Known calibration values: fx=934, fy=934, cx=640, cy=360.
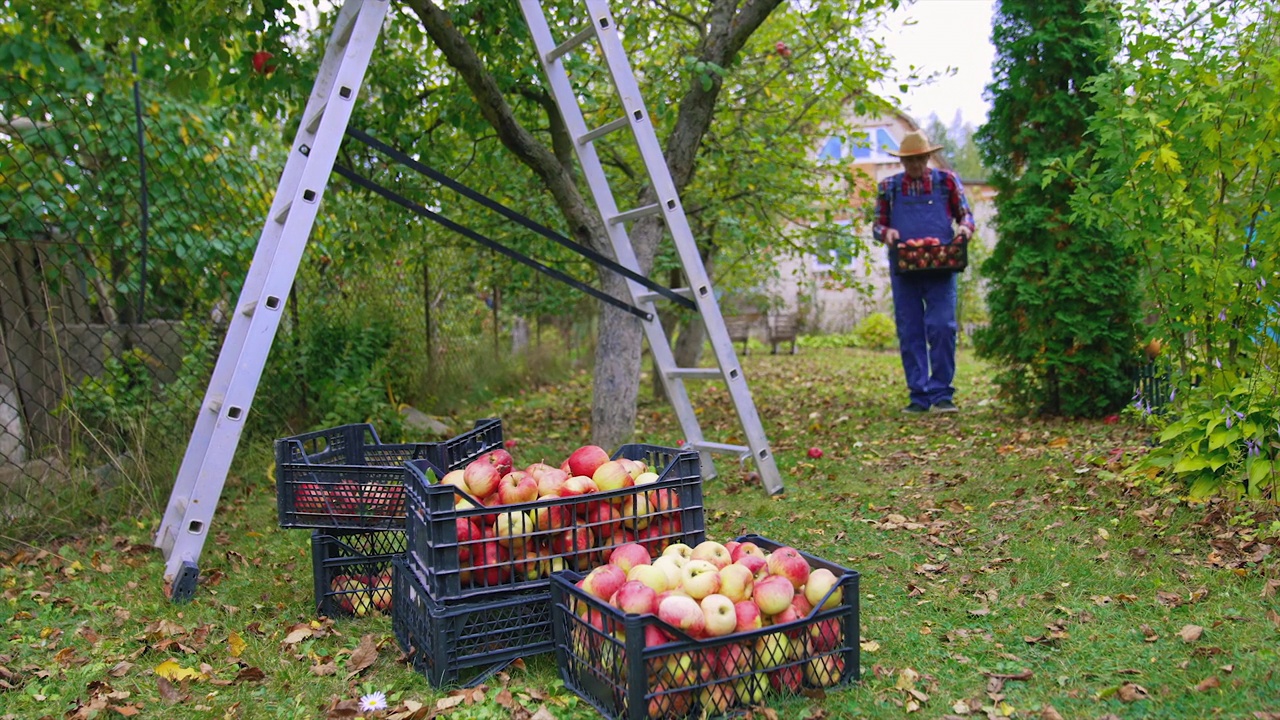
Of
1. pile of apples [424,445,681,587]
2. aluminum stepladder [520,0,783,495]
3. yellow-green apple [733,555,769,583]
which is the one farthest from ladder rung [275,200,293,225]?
yellow-green apple [733,555,769,583]

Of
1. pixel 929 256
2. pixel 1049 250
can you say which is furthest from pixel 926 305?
pixel 1049 250

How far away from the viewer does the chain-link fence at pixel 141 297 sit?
198 inches

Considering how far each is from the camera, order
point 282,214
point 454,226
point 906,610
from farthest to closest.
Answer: point 454,226, point 282,214, point 906,610

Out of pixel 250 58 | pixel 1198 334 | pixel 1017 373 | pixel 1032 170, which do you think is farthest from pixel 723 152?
pixel 1198 334

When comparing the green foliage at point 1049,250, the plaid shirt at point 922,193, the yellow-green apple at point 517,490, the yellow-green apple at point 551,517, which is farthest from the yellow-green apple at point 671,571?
the plaid shirt at point 922,193

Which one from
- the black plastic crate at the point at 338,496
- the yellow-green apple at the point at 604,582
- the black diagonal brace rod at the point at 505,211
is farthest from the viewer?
the black diagonal brace rod at the point at 505,211

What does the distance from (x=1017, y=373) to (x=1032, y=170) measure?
138cm

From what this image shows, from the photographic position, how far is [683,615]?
2.24 m

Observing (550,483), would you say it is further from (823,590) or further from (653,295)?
(653,295)

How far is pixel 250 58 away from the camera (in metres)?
5.13

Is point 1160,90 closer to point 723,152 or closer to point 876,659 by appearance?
point 876,659

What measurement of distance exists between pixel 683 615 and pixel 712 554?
331 mm

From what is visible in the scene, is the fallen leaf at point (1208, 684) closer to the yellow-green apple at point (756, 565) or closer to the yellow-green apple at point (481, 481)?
the yellow-green apple at point (756, 565)

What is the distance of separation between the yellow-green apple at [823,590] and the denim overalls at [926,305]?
471 cm
